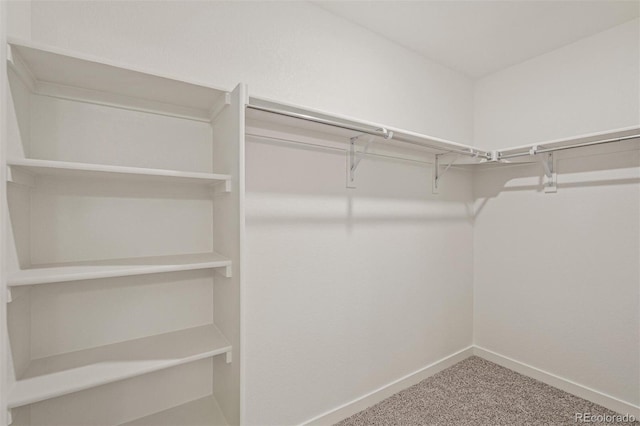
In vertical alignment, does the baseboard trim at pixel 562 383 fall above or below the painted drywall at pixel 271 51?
below

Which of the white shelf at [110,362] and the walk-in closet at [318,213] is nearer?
the white shelf at [110,362]

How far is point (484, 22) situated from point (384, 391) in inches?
102

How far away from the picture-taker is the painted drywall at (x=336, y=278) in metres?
1.62


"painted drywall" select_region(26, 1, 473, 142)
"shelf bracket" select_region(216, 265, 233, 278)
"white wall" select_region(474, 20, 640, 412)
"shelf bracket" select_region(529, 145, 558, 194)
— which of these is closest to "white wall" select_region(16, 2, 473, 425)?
"painted drywall" select_region(26, 1, 473, 142)

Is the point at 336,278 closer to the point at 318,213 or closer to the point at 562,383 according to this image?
the point at 318,213

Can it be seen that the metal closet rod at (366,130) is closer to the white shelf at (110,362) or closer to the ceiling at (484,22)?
the ceiling at (484,22)

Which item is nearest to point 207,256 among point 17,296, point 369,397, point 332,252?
point 17,296

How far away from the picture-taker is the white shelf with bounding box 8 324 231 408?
2.96 ft

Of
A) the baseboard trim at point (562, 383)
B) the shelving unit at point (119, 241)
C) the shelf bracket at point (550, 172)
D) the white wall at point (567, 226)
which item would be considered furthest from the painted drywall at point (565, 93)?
the shelving unit at point (119, 241)

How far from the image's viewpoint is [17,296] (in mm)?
944

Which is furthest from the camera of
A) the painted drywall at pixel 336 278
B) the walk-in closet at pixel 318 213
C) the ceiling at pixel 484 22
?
the ceiling at pixel 484 22

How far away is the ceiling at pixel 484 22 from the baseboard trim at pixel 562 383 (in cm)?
248

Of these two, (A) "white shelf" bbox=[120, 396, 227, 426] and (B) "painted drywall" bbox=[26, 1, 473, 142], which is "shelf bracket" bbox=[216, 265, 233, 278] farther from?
(B) "painted drywall" bbox=[26, 1, 473, 142]

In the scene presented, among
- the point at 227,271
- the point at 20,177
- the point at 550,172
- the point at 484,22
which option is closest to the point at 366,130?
the point at 227,271
